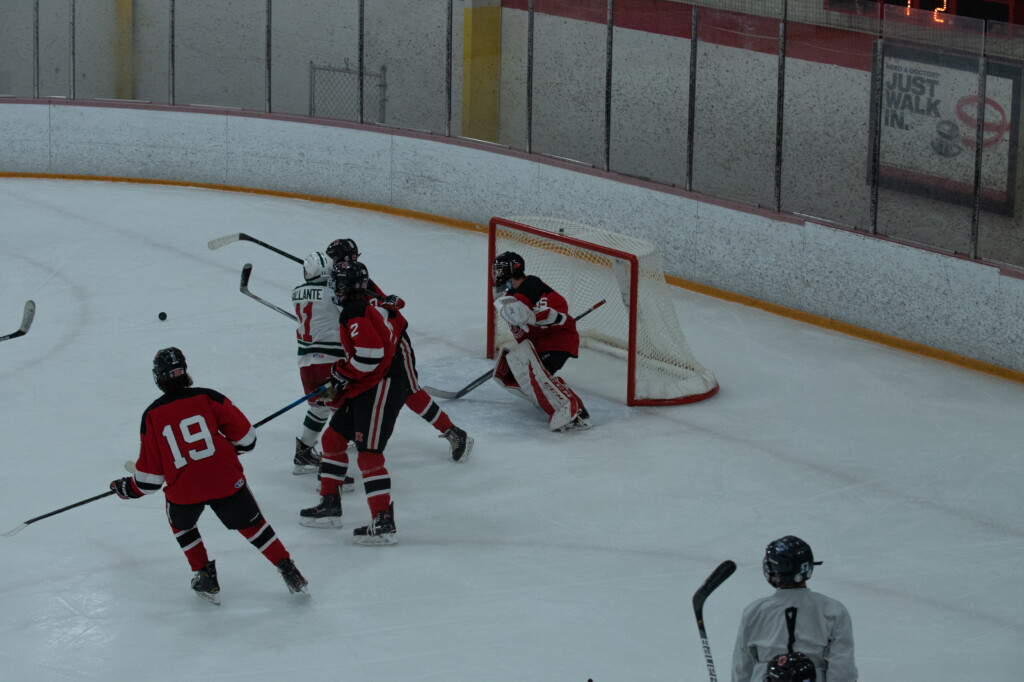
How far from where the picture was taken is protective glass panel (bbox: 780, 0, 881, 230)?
24.8 ft

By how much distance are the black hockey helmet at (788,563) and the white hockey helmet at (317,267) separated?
2635 millimetres

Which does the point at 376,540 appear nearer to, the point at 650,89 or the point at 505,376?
the point at 505,376

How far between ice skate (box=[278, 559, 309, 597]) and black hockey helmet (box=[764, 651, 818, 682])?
1916mm

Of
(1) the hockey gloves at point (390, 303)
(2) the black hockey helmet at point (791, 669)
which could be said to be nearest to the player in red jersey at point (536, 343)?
(1) the hockey gloves at point (390, 303)

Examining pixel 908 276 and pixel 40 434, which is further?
pixel 908 276

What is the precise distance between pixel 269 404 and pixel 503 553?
6.06ft

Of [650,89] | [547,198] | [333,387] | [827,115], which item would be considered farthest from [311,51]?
[333,387]

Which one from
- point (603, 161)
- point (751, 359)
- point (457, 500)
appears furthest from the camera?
point (603, 161)

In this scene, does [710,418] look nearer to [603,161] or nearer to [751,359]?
[751,359]

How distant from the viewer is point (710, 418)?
6195 mm

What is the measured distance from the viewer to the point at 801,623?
2971mm

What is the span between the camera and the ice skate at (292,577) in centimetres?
428

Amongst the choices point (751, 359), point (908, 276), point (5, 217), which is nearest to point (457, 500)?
point (751, 359)

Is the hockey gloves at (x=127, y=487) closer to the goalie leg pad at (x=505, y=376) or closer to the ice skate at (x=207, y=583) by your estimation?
the ice skate at (x=207, y=583)
